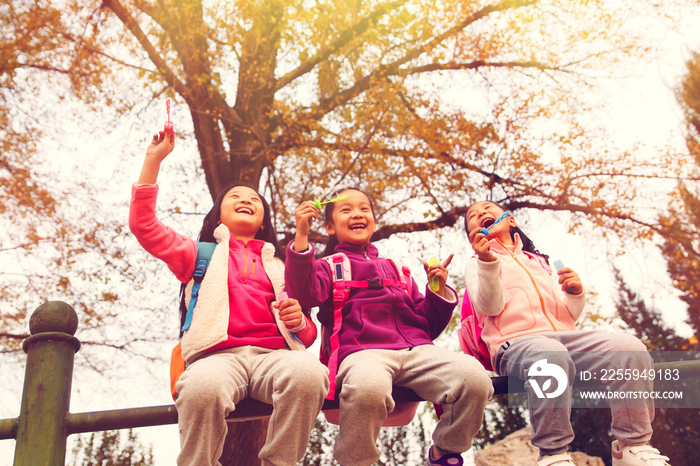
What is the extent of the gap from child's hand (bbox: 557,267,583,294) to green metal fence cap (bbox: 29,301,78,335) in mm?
1951

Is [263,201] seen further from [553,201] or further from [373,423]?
[553,201]

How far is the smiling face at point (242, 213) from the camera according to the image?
247 centimetres

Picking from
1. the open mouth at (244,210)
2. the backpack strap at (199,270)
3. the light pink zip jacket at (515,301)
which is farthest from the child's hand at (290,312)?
the light pink zip jacket at (515,301)

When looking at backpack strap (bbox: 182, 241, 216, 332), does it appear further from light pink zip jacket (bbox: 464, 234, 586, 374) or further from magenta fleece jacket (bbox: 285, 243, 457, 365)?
light pink zip jacket (bbox: 464, 234, 586, 374)

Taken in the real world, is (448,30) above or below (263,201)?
above

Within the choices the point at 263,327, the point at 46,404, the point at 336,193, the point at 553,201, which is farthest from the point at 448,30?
the point at 46,404

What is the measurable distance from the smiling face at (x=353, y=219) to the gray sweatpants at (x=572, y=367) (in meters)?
0.87

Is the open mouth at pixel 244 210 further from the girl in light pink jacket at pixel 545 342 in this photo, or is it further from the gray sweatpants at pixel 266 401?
the girl in light pink jacket at pixel 545 342

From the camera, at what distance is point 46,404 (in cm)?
139

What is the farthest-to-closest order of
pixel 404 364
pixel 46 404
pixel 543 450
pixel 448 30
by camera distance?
1. pixel 448 30
2. pixel 404 364
3. pixel 543 450
4. pixel 46 404

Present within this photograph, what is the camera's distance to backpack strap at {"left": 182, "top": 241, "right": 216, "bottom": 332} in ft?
6.51

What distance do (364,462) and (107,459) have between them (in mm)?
5498

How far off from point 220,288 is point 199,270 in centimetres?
16

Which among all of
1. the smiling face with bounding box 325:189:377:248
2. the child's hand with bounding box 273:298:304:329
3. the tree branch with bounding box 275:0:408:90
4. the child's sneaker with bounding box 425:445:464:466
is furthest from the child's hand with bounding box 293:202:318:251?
the tree branch with bounding box 275:0:408:90
